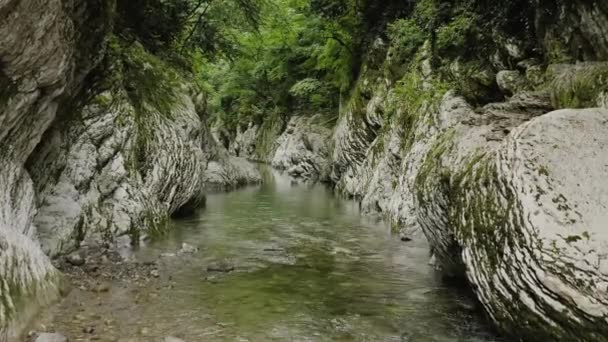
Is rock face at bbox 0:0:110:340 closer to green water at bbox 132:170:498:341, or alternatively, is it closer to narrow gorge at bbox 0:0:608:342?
narrow gorge at bbox 0:0:608:342

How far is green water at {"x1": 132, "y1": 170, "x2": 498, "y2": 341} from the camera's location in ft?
18.9

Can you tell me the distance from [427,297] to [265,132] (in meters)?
35.5

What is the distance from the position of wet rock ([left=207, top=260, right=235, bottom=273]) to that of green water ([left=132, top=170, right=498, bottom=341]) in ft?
0.46

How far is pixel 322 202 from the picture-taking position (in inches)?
711

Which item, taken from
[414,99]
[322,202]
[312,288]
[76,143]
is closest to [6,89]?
[76,143]

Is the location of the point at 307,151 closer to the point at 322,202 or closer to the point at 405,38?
the point at 322,202

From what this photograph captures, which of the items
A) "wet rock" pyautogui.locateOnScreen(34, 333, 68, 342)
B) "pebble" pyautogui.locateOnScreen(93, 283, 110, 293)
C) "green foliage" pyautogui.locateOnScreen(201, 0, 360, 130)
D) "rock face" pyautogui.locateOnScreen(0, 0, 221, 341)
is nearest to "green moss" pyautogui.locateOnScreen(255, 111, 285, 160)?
"green foliage" pyautogui.locateOnScreen(201, 0, 360, 130)

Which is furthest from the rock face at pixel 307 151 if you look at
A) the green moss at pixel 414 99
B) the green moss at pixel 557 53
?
the green moss at pixel 557 53

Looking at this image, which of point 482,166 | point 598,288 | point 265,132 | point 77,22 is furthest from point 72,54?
point 265,132

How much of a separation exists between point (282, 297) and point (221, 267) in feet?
5.40

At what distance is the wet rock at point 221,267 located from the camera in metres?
8.11

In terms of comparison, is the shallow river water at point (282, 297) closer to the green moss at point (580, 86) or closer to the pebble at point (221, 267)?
the pebble at point (221, 267)

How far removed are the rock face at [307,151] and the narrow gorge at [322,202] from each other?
965cm

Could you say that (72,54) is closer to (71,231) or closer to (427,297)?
(71,231)
